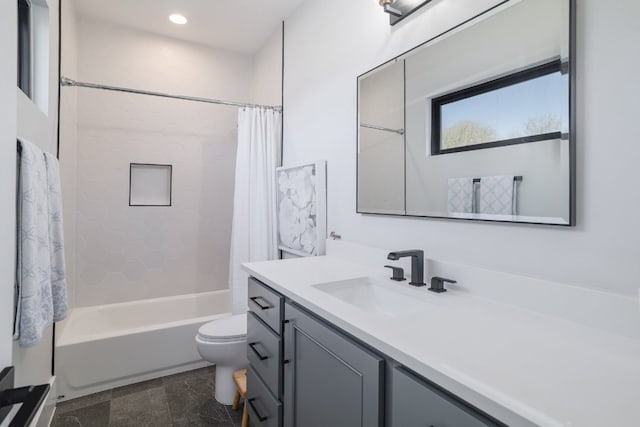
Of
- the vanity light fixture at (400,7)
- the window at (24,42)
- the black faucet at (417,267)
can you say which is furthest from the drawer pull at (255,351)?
the vanity light fixture at (400,7)

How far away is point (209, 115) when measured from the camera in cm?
321

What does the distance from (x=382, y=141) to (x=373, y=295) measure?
Answer: 78 cm

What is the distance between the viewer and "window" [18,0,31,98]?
1.43 metres

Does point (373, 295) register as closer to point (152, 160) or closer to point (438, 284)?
point (438, 284)

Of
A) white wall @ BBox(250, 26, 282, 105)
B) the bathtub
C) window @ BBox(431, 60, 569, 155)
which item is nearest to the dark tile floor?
the bathtub

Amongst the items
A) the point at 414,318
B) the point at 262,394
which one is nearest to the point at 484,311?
the point at 414,318

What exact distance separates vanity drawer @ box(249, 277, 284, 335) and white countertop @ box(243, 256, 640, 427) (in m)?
0.20

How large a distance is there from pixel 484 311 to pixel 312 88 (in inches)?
72.2

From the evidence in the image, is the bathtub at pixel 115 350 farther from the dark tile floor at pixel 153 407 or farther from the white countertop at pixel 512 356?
the white countertop at pixel 512 356

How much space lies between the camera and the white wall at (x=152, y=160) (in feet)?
8.95

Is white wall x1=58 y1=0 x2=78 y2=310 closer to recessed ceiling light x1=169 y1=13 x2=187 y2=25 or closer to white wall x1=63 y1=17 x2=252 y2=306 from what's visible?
white wall x1=63 y1=17 x2=252 y2=306

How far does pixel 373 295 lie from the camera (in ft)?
4.79

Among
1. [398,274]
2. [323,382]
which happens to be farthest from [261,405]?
[398,274]

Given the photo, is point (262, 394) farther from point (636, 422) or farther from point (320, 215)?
point (636, 422)
